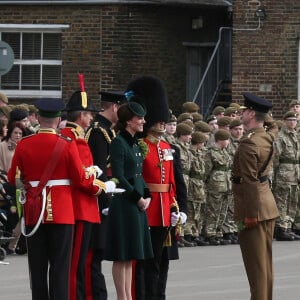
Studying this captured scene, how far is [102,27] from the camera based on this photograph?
101ft

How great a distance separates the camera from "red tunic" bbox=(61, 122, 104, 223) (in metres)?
11.9

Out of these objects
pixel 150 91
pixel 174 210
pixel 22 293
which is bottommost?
pixel 22 293

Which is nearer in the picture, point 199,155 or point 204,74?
point 199,155

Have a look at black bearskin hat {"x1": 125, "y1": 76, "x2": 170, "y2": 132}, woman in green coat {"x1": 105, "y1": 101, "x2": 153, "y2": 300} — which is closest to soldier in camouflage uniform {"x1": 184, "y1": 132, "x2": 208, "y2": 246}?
black bearskin hat {"x1": 125, "y1": 76, "x2": 170, "y2": 132}

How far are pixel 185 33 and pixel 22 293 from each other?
17.9 meters

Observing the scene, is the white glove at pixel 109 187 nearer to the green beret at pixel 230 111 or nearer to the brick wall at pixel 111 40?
the green beret at pixel 230 111

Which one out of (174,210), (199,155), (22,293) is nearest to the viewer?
(174,210)

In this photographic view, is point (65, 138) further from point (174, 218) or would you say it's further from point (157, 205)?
point (174, 218)

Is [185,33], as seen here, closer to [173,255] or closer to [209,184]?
[209,184]

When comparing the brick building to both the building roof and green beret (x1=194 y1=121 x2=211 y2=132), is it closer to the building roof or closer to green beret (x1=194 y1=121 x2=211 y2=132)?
the building roof

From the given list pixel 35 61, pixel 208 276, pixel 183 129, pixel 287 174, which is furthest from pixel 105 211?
pixel 35 61

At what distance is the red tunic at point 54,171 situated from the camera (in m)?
11.6

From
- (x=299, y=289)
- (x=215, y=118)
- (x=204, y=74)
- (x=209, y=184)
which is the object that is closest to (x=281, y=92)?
(x=204, y=74)

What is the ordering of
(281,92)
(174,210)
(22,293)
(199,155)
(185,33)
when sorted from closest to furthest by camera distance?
(174,210), (22,293), (199,155), (281,92), (185,33)
